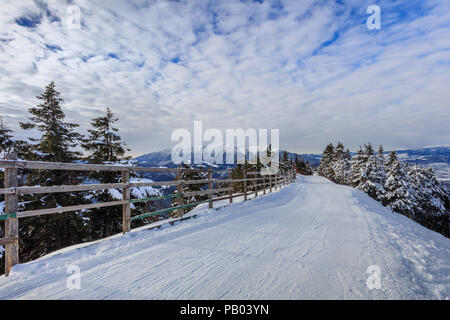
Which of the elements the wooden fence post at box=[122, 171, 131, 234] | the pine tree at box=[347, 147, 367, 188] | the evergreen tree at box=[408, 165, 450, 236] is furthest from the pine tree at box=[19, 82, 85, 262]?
the evergreen tree at box=[408, 165, 450, 236]

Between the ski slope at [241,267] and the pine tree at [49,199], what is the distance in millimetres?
8506

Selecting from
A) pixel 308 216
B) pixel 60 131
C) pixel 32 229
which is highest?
pixel 60 131

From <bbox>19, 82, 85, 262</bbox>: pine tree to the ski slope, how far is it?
27.9 ft

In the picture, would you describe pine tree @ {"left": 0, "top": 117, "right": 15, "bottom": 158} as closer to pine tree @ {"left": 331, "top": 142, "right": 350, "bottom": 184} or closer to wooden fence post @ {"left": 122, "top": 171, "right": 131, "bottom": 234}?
wooden fence post @ {"left": 122, "top": 171, "right": 131, "bottom": 234}

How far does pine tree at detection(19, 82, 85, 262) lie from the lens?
31.7ft

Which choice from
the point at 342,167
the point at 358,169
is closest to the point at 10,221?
the point at 358,169

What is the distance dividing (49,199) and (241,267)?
11134 mm

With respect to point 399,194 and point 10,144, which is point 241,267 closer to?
point 10,144

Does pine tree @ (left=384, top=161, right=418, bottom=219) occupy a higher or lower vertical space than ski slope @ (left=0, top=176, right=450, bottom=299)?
lower

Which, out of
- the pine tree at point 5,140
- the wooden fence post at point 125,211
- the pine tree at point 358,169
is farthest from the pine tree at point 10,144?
the pine tree at point 358,169
